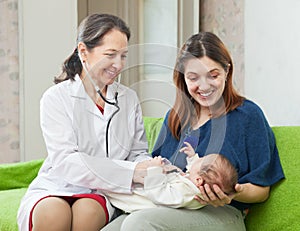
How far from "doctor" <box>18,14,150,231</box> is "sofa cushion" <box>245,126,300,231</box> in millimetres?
386

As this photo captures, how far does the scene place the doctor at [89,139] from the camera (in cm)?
171

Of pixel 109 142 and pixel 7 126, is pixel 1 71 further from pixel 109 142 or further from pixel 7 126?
pixel 109 142

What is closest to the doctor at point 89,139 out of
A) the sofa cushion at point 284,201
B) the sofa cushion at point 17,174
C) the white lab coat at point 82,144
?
the white lab coat at point 82,144

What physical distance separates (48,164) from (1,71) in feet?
5.95

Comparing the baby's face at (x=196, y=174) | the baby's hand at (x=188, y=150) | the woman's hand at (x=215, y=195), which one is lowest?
the woman's hand at (x=215, y=195)

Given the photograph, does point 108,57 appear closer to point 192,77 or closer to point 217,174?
point 192,77

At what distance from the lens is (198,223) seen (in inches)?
62.4

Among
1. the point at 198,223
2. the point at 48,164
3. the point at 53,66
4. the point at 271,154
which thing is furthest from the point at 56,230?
the point at 53,66

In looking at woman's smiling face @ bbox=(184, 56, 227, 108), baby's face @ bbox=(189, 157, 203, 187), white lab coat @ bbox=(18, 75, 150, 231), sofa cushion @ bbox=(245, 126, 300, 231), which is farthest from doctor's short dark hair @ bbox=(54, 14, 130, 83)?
sofa cushion @ bbox=(245, 126, 300, 231)

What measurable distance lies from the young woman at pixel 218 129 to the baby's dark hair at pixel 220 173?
0.05 meters

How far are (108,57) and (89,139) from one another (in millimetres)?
254

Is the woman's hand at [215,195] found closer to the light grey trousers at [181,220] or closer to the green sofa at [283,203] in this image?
the light grey trousers at [181,220]

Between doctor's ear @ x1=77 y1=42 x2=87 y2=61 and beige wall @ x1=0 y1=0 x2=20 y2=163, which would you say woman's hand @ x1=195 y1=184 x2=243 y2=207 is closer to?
doctor's ear @ x1=77 y1=42 x2=87 y2=61

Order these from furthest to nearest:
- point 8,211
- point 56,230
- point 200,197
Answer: point 8,211, point 56,230, point 200,197
